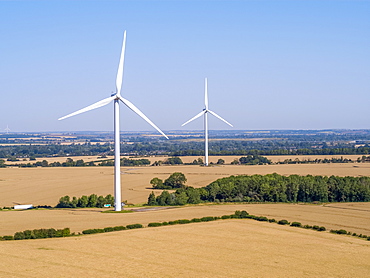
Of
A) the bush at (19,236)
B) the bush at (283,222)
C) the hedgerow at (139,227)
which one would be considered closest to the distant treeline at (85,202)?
the hedgerow at (139,227)

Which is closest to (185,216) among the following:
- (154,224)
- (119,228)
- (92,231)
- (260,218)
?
(154,224)

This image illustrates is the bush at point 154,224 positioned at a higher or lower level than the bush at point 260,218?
higher

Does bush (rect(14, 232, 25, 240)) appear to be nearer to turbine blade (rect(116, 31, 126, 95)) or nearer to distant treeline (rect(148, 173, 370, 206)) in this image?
turbine blade (rect(116, 31, 126, 95))

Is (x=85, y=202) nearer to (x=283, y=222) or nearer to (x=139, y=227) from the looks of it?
(x=139, y=227)

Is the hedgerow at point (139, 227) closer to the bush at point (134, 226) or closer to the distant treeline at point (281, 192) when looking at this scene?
the bush at point (134, 226)

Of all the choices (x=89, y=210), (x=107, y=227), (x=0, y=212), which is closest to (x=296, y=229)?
(x=107, y=227)

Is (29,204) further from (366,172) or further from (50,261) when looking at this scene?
(366,172)
